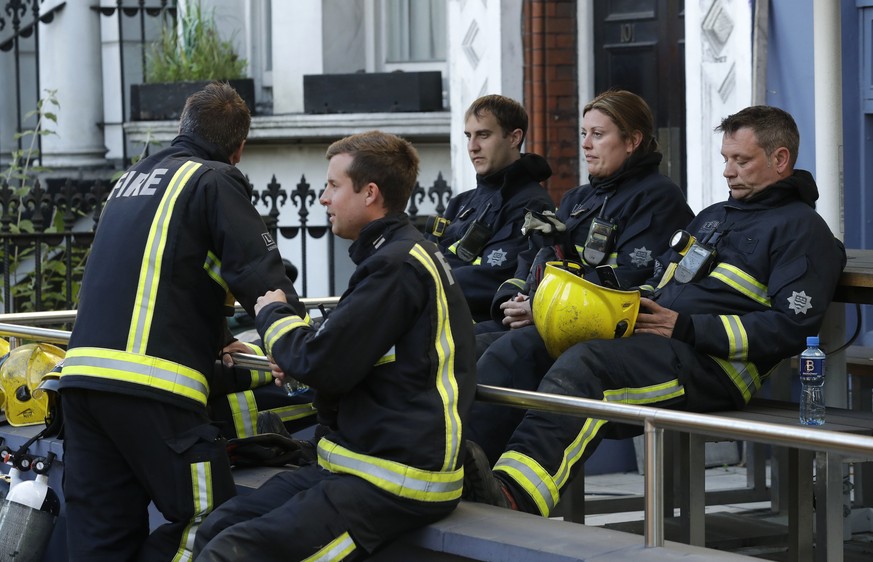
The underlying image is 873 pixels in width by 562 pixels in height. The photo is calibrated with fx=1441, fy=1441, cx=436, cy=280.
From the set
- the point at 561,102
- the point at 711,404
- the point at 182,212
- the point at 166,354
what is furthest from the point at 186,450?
the point at 561,102

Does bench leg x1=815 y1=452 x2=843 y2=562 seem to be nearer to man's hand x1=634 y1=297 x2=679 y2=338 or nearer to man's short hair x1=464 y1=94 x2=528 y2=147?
man's hand x1=634 y1=297 x2=679 y2=338

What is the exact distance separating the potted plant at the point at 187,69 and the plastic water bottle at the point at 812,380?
25.9 feet

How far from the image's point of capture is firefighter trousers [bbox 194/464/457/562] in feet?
12.7

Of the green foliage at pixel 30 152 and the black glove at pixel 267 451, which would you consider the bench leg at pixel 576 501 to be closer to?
the black glove at pixel 267 451

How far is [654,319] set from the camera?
496cm

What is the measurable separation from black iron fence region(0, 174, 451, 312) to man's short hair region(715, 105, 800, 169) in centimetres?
463

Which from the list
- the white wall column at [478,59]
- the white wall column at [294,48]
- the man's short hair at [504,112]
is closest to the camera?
the man's short hair at [504,112]

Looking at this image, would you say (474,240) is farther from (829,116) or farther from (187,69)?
(187,69)

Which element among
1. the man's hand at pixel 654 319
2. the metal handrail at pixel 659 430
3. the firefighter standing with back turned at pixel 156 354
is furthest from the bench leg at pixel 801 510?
the firefighter standing with back turned at pixel 156 354

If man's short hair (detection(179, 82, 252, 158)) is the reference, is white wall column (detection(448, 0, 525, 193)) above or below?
above

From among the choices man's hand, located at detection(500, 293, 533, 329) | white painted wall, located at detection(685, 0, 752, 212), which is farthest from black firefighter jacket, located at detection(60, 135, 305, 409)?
white painted wall, located at detection(685, 0, 752, 212)

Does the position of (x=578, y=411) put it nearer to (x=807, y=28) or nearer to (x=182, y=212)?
(x=182, y=212)

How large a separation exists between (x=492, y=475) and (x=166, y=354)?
1.09m

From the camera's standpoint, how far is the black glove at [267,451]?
5.11m
